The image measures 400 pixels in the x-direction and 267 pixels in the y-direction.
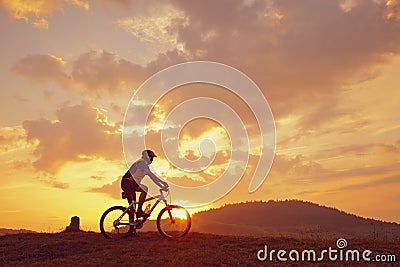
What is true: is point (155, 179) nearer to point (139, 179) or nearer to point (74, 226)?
point (139, 179)

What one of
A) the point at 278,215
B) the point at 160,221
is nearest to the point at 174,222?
the point at 160,221

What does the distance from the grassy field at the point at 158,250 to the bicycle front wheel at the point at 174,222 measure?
1.20ft

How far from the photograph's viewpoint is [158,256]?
1447cm

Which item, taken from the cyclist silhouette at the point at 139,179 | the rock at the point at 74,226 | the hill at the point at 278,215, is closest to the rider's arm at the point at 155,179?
A: the cyclist silhouette at the point at 139,179

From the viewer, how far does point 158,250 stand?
50.3ft

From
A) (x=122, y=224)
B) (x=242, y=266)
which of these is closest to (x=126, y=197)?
(x=122, y=224)

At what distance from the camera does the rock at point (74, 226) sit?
72.5ft

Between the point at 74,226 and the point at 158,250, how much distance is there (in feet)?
28.2

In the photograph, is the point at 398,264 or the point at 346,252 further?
the point at 346,252

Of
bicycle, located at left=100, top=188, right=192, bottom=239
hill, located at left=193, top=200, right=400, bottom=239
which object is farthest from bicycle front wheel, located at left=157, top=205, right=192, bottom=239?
hill, located at left=193, top=200, right=400, bottom=239

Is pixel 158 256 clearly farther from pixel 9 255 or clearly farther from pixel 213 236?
pixel 9 255

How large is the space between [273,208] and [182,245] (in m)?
149

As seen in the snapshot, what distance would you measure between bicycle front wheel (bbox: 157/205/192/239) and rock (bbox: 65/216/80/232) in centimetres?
679

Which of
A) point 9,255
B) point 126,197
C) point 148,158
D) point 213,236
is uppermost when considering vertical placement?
point 148,158
